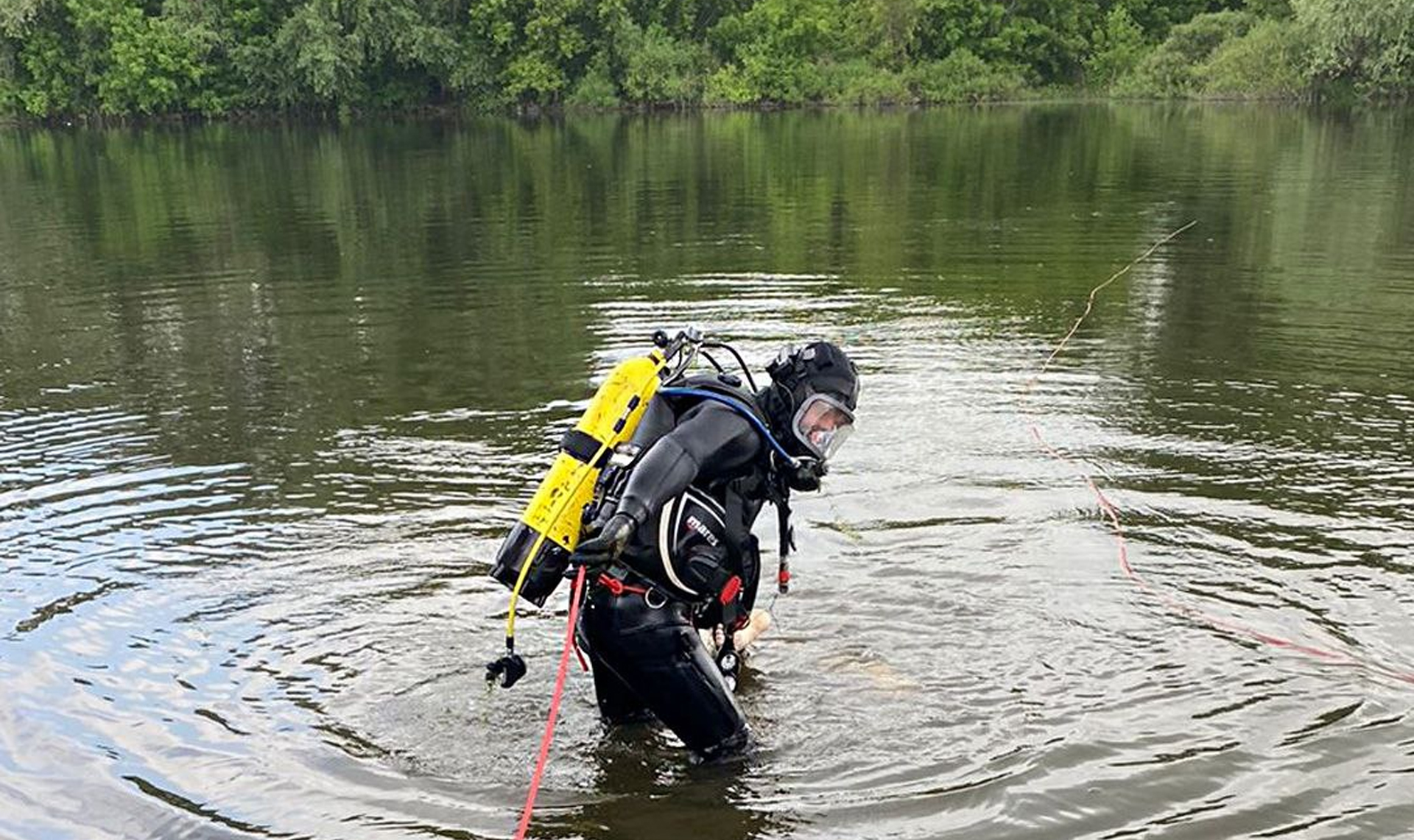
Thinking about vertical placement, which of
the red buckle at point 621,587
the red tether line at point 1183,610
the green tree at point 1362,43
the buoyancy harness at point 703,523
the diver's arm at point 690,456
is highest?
the green tree at point 1362,43

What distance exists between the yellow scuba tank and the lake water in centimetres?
94

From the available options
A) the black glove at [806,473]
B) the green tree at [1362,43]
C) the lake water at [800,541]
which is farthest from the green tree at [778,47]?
the black glove at [806,473]

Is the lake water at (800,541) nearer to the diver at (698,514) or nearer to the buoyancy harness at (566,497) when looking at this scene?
the diver at (698,514)

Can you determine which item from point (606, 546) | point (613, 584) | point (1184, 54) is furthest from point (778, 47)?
point (606, 546)

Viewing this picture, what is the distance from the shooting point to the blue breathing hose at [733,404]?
167 inches

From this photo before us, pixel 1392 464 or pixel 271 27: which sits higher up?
pixel 271 27

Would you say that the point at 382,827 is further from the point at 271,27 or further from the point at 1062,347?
the point at 271,27

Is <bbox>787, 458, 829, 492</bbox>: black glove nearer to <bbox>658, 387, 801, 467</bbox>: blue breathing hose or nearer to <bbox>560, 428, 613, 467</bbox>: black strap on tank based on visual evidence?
<bbox>658, 387, 801, 467</bbox>: blue breathing hose

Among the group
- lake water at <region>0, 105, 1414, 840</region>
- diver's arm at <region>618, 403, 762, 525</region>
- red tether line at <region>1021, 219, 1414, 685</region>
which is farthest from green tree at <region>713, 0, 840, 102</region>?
diver's arm at <region>618, 403, 762, 525</region>

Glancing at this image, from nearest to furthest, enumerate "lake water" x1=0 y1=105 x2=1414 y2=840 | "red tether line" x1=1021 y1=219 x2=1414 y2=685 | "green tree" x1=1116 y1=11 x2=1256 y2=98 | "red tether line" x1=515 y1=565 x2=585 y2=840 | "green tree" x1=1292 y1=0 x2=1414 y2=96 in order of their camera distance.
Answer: "red tether line" x1=515 y1=565 x2=585 y2=840 → "lake water" x1=0 y1=105 x2=1414 y2=840 → "red tether line" x1=1021 y1=219 x2=1414 y2=685 → "green tree" x1=1292 y1=0 x2=1414 y2=96 → "green tree" x1=1116 y1=11 x2=1256 y2=98

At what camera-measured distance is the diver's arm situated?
13.1ft

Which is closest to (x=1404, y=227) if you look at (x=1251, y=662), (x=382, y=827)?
(x=1251, y=662)

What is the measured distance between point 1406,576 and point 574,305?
9.03 m

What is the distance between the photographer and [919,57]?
6141cm
